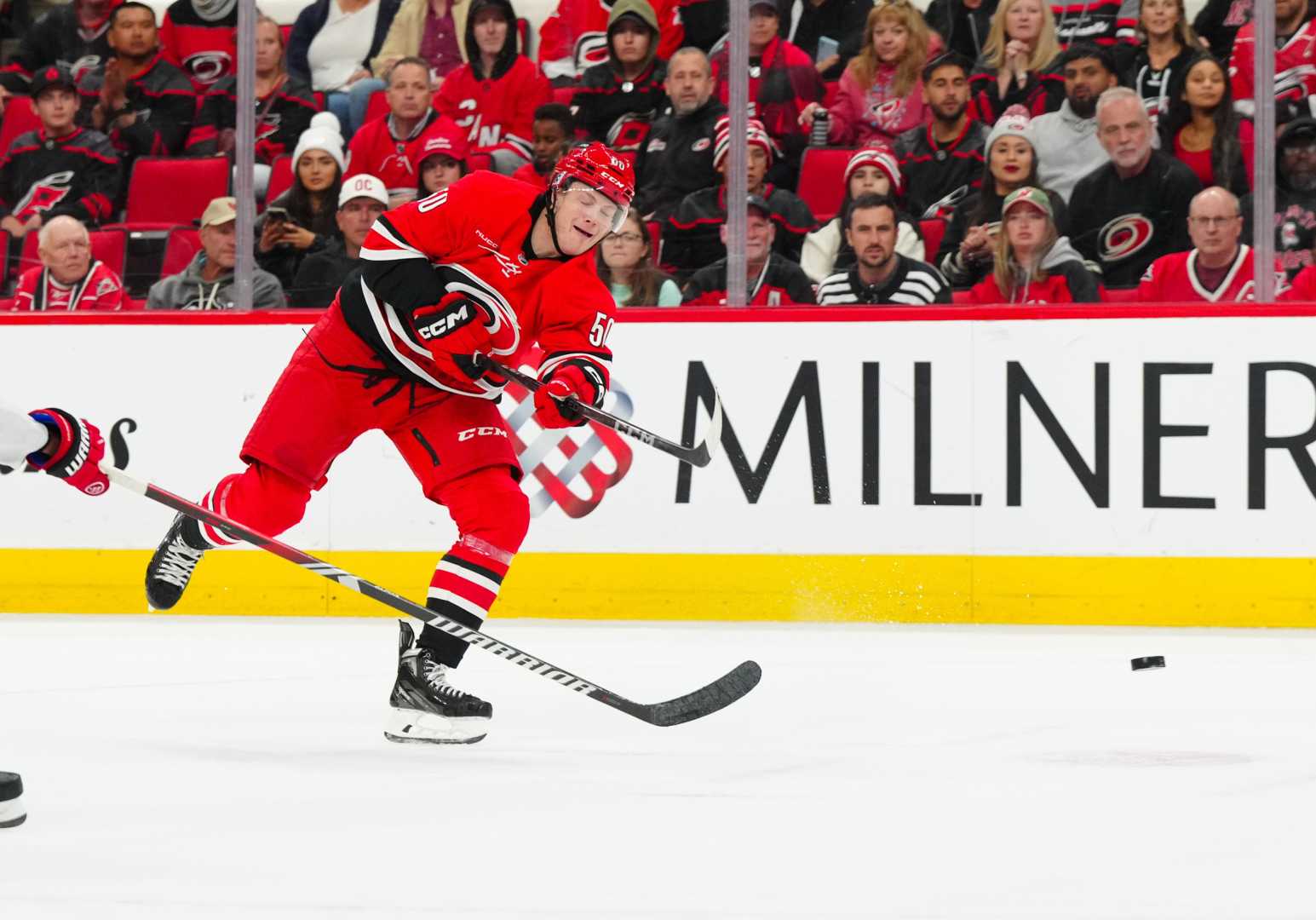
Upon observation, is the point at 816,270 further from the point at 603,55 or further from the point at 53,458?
the point at 53,458

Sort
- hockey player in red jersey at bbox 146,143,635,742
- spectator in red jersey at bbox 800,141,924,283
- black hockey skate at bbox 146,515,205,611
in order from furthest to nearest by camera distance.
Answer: spectator in red jersey at bbox 800,141,924,283 → black hockey skate at bbox 146,515,205,611 → hockey player in red jersey at bbox 146,143,635,742

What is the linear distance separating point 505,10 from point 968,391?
176 centimetres

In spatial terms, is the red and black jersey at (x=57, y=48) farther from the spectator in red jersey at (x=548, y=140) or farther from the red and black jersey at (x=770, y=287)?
the red and black jersey at (x=770, y=287)

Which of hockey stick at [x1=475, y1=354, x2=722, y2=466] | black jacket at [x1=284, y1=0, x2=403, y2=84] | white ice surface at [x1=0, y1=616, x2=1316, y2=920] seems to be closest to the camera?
white ice surface at [x1=0, y1=616, x2=1316, y2=920]

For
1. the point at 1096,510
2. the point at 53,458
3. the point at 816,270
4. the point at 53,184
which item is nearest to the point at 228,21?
the point at 53,184

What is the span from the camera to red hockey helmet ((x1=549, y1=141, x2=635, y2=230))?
3221 millimetres

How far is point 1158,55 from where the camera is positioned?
16.3 ft

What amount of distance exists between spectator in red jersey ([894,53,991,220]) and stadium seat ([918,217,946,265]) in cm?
2

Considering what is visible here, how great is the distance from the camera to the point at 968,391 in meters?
4.91

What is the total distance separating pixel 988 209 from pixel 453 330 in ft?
7.03

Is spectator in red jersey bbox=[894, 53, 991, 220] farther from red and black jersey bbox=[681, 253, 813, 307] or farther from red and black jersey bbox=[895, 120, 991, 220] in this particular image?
red and black jersey bbox=[681, 253, 813, 307]

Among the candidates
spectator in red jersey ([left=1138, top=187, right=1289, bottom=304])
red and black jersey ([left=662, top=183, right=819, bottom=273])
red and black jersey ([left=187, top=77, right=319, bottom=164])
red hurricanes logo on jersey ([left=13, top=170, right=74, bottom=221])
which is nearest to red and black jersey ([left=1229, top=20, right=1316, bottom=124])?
spectator in red jersey ([left=1138, top=187, right=1289, bottom=304])

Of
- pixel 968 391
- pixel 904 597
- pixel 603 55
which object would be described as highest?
pixel 603 55

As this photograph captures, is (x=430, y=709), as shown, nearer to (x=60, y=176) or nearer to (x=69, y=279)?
(x=69, y=279)
